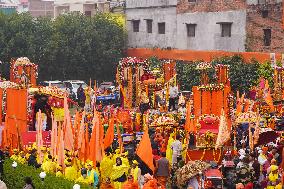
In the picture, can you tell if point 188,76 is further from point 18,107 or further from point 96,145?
point 96,145

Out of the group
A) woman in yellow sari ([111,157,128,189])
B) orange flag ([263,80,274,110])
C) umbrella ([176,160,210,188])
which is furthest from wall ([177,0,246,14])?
woman in yellow sari ([111,157,128,189])

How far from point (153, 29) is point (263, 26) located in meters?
9.52

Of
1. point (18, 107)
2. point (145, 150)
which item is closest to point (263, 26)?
point (18, 107)

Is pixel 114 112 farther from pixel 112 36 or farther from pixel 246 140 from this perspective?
pixel 112 36

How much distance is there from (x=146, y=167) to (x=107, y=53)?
23.6 metres

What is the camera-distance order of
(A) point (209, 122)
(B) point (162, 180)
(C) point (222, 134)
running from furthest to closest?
(A) point (209, 122) → (C) point (222, 134) → (B) point (162, 180)

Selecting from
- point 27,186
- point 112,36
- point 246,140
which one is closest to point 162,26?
point 112,36

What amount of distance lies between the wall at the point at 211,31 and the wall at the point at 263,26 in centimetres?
46

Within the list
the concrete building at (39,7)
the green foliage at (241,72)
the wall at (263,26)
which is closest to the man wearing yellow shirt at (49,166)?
the green foliage at (241,72)

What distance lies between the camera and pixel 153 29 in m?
41.6

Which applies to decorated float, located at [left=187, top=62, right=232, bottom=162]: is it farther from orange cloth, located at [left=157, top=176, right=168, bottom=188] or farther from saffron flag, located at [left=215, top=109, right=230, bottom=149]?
orange cloth, located at [left=157, top=176, right=168, bottom=188]

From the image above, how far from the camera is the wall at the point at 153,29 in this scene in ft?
132

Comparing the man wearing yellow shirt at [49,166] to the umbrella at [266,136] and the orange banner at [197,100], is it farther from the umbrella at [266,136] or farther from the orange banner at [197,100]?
the orange banner at [197,100]

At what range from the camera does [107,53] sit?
130 feet
